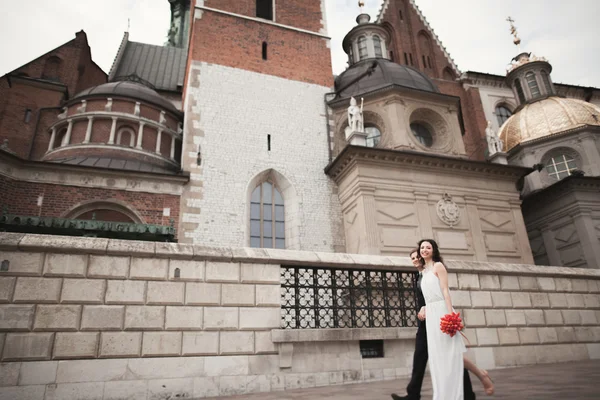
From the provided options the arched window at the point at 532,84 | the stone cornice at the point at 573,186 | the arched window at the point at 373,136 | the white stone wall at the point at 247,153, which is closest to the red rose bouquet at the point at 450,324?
the white stone wall at the point at 247,153

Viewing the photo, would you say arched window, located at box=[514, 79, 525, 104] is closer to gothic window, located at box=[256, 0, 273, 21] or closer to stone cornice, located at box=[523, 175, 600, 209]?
stone cornice, located at box=[523, 175, 600, 209]

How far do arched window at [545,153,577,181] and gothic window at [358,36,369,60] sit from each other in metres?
10.9

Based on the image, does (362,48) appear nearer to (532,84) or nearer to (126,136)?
(532,84)

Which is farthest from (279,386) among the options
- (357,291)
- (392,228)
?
(392,228)

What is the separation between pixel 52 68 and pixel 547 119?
25.3 m

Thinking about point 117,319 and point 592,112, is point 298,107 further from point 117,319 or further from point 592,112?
point 592,112

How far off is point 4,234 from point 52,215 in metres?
7.97

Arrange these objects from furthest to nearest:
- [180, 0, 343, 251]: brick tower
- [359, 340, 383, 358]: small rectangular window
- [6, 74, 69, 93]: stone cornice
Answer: [6, 74, 69, 93]: stone cornice, [180, 0, 343, 251]: brick tower, [359, 340, 383, 358]: small rectangular window

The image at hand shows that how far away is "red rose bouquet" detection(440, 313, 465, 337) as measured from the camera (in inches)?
153

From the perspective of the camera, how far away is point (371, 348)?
277 inches

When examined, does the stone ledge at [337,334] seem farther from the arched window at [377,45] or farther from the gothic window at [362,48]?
the arched window at [377,45]

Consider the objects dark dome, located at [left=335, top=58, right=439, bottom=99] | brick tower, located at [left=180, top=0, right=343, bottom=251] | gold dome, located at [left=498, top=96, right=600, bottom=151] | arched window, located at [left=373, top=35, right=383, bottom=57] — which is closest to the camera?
brick tower, located at [left=180, top=0, right=343, bottom=251]

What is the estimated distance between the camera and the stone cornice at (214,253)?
5.62m

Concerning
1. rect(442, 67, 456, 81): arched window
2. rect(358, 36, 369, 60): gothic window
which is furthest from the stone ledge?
rect(442, 67, 456, 81): arched window
